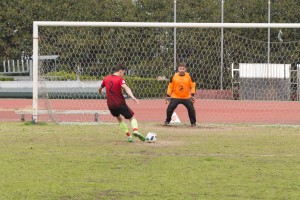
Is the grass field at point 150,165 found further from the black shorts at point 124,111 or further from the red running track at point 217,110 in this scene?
the red running track at point 217,110

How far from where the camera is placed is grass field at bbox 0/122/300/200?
10.7 m

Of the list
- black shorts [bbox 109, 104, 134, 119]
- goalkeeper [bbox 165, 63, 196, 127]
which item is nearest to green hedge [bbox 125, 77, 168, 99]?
goalkeeper [bbox 165, 63, 196, 127]

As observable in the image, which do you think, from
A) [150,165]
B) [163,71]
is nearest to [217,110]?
[163,71]

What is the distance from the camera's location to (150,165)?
13.3 m

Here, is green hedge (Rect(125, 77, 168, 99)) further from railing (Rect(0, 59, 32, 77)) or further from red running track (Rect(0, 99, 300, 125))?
railing (Rect(0, 59, 32, 77))

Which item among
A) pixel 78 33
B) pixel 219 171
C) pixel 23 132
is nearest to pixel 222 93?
pixel 78 33

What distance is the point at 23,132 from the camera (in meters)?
19.8

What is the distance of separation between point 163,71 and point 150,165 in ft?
55.1

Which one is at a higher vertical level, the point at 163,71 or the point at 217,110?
the point at 163,71

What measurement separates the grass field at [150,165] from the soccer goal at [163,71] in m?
6.24

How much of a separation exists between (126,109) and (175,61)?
43.2 feet

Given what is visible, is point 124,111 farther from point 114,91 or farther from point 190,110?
point 190,110

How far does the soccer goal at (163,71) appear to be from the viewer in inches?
1063

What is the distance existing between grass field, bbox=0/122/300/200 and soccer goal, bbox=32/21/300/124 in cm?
624
